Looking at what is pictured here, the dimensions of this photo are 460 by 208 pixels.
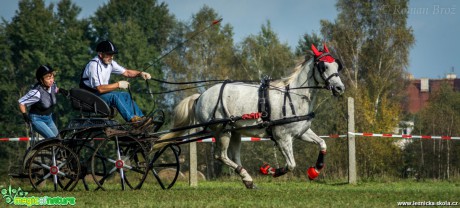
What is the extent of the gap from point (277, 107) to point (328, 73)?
97cm

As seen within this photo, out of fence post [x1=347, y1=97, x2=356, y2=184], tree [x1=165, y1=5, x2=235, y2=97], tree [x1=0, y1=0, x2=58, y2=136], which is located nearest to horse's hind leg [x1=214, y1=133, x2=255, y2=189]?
fence post [x1=347, y1=97, x2=356, y2=184]

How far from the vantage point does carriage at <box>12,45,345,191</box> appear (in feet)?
39.5

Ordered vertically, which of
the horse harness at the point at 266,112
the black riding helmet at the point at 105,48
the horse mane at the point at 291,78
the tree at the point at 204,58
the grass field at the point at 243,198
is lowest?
the grass field at the point at 243,198

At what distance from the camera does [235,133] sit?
13.3 m

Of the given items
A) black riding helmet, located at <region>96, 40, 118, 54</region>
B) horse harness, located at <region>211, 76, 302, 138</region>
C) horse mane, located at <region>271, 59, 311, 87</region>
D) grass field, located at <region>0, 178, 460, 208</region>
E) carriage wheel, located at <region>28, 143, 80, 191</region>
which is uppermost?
black riding helmet, located at <region>96, 40, 118, 54</region>

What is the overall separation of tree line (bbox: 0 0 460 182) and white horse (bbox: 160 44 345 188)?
80.6 ft

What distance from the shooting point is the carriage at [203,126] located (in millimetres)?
12055

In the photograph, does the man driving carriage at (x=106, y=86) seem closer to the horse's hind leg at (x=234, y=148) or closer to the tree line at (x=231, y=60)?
the horse's hind leg at (x=234, y=148)

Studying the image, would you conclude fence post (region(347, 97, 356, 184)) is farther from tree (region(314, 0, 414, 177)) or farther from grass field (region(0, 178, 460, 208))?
tree (region(314, 0, 414, 177))

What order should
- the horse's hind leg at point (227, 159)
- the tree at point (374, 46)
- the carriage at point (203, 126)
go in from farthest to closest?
1. the tree at point (374, 46)
2. the horse's hind leg at point (227, 159)
3. the carriage at point (203, 126)

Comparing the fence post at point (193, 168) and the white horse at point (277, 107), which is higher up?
the white horse at point (277, 107)

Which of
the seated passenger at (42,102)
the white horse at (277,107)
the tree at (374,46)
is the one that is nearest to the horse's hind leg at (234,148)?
the white horse at (277,107)

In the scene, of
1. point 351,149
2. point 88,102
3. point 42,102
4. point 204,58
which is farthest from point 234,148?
point 204,58

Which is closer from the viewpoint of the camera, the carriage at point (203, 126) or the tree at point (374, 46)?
the carriage at point (203, 126)
